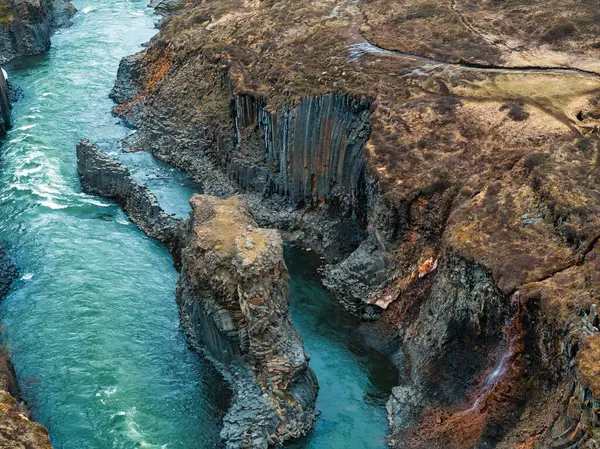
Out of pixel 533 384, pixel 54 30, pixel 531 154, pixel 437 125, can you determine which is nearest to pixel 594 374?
pixel 533 384

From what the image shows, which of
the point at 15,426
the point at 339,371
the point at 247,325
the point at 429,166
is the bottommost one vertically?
the point at 339,371

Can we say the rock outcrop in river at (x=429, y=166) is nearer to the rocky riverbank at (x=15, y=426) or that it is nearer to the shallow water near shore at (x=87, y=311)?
the shallow water near shore at (x=87, y=311)

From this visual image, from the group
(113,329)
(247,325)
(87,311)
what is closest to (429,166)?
(247,325)

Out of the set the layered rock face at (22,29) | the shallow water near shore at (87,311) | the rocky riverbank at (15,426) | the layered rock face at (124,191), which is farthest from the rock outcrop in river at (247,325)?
the layered rock face at (22,29)

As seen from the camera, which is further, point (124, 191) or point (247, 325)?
point (124, 191)

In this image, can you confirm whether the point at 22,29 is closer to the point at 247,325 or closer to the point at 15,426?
the point at 247,325
